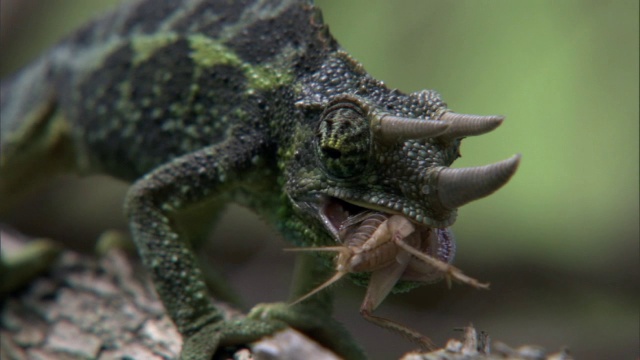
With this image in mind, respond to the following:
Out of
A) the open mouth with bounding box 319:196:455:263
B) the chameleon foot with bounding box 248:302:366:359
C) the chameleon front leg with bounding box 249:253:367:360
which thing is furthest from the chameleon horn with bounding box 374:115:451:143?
the chameleon foot with bounding box 248:302:366:359

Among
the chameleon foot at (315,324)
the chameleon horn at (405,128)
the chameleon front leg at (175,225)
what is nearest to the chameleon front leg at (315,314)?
the chameleon foot at (315,324)

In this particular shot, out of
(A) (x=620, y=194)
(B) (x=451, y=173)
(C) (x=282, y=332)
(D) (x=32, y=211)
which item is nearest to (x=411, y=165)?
(B) (x=451, y=173)

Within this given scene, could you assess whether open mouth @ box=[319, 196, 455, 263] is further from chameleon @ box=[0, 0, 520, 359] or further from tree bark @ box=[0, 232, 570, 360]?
tree bark @ box=[0, 232, 570, 360]

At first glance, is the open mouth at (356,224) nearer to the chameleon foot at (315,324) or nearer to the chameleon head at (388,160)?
the chameleon head at (388,160)

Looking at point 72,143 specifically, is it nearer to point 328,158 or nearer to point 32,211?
point 328,158

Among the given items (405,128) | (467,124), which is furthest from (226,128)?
(467,124)

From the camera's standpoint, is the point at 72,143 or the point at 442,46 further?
the point at 442,46
